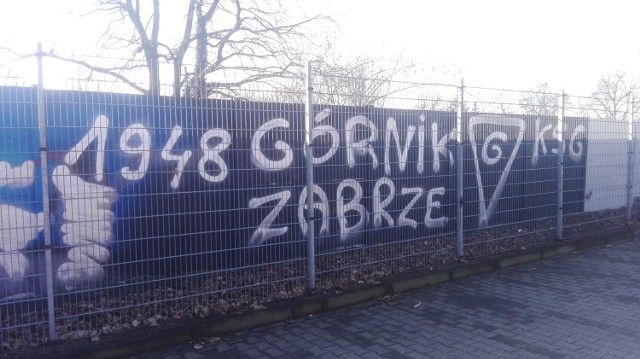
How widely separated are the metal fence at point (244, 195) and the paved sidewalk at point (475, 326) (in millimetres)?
544

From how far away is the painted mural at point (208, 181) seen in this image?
4.74 m

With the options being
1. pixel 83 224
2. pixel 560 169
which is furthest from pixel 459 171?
pixel 83 224

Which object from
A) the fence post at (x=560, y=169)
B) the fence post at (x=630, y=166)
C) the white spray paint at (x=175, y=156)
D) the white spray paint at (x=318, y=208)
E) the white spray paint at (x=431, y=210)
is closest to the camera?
the white spray paint at (x=175, y=156)

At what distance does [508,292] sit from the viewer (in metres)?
6.42

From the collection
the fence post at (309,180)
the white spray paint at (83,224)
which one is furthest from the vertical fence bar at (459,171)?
the white spray paint at (83,224)

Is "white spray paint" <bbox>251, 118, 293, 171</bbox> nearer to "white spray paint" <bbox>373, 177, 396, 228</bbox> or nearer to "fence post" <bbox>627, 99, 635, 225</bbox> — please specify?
"white spray paint" <bbox>373, 177, 396, 228</bbox>

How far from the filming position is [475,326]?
523cm

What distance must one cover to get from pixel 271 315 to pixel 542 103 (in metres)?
5.99

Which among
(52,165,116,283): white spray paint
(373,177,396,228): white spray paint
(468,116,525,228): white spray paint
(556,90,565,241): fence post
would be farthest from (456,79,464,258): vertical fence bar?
(52,165,116,283): white spray paint

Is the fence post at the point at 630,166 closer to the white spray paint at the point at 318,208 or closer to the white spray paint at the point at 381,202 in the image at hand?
the white spray paint at the point at 381,202

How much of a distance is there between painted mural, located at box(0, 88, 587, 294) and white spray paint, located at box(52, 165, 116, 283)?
12 mm

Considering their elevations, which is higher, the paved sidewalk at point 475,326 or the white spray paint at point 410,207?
the white spray paint at point 410,207

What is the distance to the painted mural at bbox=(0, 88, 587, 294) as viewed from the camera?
4.74 meters

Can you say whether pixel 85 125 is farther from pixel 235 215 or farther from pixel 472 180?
pixel 472 180
